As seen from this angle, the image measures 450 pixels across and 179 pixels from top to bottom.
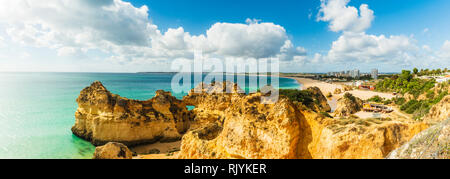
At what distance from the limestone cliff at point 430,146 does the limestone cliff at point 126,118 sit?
14.7 metres

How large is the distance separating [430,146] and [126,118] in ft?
52.9

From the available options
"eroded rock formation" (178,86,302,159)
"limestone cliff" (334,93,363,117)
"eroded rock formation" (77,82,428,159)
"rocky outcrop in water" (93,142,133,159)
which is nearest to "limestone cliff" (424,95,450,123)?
"eroded rock formation" (77,82,428,159)

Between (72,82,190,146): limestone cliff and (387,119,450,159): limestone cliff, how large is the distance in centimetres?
1473

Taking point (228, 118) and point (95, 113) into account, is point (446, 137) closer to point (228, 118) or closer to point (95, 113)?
point (228, 118)

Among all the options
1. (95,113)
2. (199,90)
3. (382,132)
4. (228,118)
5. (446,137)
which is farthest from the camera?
(199,90)

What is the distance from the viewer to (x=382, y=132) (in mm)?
3674

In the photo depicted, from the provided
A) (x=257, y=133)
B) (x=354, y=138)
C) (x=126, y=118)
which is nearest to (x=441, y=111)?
(x=354, y=138)

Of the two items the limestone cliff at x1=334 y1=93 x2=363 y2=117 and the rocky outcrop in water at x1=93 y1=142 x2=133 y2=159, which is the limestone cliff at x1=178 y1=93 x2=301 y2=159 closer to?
the rocky outcrop in water at x1=93 y1=142 x2=133 y2=159

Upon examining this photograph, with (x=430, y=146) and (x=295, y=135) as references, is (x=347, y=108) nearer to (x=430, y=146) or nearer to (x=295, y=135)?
(x=295, y=135)

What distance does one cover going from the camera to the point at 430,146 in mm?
2914

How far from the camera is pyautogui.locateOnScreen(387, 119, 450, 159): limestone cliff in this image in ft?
9.05

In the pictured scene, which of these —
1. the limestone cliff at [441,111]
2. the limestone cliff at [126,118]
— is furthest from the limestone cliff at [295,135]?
the limestone cliff at [126,118]
